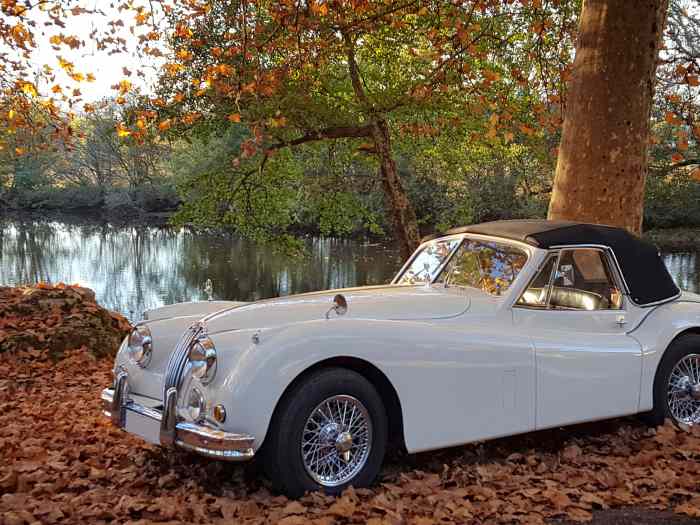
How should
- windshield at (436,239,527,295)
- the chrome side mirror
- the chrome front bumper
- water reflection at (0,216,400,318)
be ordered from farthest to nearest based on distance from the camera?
1. water reflection at (0,216,400,318)
2. windshield at (436,239,527,295)
3. the chrome side mirror
4. the chrome front bumper

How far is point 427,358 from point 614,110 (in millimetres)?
4630

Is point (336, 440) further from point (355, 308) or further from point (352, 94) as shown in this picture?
point (352, 94)

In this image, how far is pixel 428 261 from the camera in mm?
6320

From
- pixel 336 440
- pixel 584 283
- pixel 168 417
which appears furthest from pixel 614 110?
pixel 168 417

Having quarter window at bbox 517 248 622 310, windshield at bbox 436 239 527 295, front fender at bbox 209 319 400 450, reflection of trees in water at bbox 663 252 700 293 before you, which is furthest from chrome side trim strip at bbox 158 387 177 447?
reflection of trees in water at bbox 663 252 700 293

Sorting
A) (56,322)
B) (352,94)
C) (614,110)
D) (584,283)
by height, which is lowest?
(56,322)

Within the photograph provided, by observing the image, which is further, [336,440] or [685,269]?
[685,269]

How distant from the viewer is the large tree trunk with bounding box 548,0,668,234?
7867 millimetres

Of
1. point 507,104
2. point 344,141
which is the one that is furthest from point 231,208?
point 507,104

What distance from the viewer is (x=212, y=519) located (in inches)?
161

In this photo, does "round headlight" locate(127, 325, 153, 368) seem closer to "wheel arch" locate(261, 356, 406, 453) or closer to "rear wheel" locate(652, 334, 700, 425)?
"wheel arch" locate(261, 356, 406, 453)

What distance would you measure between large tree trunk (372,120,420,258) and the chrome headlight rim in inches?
499

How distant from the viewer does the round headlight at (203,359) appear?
4.37 m

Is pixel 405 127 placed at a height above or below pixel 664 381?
above
